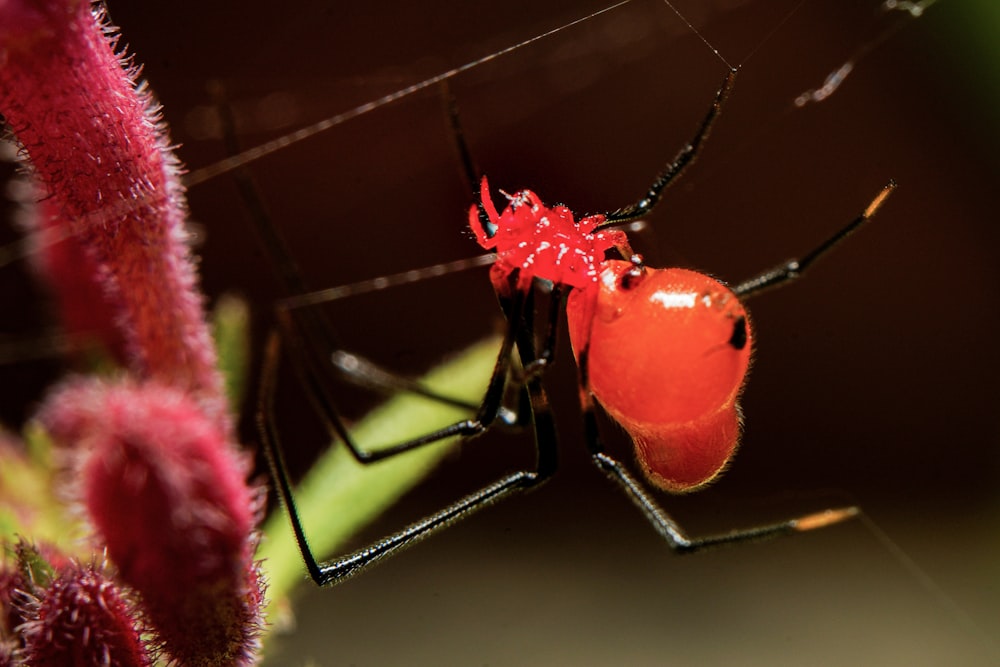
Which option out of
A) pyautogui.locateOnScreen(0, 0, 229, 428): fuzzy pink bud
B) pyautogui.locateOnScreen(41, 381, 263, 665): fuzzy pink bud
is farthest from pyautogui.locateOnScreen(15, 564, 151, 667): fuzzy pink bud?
pyautogui.locateOnScreen(0, 0, 229, 428): fuzzy pink bud

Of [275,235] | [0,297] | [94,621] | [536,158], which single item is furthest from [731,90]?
[0,297]

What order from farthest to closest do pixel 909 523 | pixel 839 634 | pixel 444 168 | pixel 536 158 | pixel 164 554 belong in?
pixel 909 523, pixel 839 634, pixel 444 168, pixel 536 158, pixel 164 554

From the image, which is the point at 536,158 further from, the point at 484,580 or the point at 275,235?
the point at 484,580

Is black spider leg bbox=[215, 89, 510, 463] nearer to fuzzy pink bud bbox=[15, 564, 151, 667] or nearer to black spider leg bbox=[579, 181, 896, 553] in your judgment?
black spider leg bbox=[579, 181, 896, 553]

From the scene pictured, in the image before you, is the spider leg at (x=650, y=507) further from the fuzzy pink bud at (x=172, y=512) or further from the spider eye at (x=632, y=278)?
the fuzzy pink bud at (x=172, y=512)

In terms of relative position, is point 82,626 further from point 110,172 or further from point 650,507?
point 650,507
